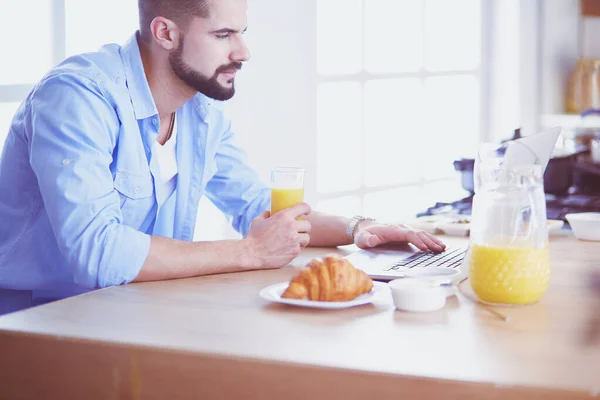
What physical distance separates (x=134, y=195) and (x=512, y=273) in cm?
89

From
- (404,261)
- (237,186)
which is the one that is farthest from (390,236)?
(237,186)

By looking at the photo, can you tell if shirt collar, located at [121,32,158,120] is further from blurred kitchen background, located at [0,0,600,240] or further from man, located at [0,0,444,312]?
blurred kitchen background, located at [0,0,600,240]

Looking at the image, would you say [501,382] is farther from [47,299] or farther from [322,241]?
[47,299]

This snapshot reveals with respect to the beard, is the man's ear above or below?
above

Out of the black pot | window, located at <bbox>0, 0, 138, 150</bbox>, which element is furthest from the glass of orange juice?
the black pot

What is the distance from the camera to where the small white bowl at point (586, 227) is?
7.27ft

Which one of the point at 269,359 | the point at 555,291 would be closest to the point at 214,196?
the point at 555,291

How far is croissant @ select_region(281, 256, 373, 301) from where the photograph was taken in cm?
152

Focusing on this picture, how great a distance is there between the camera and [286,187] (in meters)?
2.01

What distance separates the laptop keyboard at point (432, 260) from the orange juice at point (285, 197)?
264 mm

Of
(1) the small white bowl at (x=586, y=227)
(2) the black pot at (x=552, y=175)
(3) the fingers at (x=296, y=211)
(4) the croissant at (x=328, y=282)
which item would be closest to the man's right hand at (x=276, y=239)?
(3) the fingers at (x=296, y=211)

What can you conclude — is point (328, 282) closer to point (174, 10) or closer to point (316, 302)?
point (316, 302)

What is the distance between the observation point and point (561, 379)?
3.75 ft

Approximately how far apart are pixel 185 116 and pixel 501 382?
1330 mm
